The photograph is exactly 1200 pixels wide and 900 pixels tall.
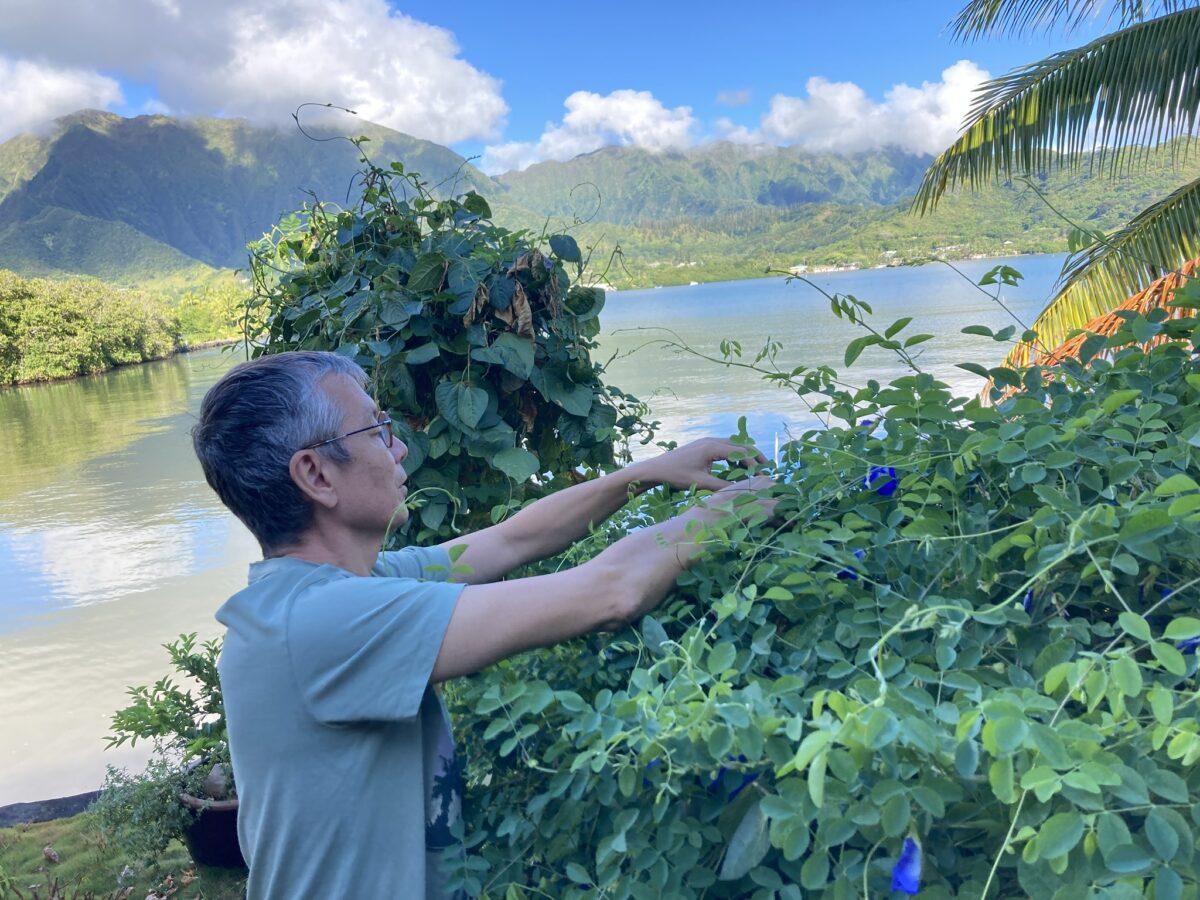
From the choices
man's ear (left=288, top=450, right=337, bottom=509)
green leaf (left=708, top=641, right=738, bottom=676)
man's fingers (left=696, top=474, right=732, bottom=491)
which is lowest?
green leaf (left=708, top=641, right=738, bottom=676)

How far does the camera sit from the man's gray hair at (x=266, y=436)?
4.38 ft

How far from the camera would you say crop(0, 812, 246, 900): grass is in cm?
351

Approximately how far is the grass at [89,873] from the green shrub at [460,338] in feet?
6.88

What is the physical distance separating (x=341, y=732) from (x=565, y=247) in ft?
6.04

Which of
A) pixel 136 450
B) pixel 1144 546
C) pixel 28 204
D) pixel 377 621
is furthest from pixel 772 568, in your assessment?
pixel 28 204

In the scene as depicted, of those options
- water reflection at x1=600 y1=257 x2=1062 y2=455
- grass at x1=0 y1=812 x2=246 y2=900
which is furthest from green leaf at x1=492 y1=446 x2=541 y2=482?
grass at x1=0 y1=812 x2=246 y2=900

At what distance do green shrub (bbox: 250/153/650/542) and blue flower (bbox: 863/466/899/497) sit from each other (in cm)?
140

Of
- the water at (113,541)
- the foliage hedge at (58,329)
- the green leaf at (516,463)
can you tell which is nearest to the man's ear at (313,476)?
the water at (113,541)

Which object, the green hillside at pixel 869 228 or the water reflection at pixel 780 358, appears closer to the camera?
the green hillside at pixel 869 228

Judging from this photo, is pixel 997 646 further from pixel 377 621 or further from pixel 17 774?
pixel 17 774

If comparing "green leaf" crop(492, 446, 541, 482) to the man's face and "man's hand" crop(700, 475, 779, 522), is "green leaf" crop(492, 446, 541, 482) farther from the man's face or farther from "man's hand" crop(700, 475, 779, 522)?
"man's hand" crop(700, 475, 779, 522)

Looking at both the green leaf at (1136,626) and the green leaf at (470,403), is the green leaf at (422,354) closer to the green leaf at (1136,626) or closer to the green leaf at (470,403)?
the green leaf at (470,403)

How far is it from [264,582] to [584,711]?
2.07 feet

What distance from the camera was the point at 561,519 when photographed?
1666 millimetres
